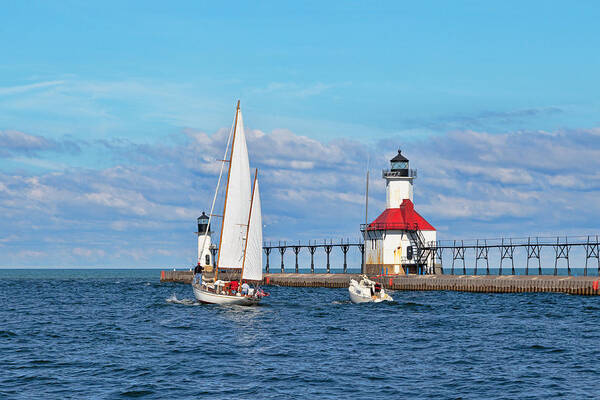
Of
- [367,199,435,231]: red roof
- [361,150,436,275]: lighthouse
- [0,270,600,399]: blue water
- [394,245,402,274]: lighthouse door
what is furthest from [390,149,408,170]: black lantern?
[0,270,600,399]: blue water

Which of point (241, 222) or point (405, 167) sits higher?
point (405, 167)

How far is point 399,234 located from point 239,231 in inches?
1670

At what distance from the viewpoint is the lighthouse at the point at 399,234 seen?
94.6 meters

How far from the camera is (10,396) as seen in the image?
2433 cm

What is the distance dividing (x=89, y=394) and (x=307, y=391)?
752 cm

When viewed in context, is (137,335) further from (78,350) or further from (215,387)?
(215,387)

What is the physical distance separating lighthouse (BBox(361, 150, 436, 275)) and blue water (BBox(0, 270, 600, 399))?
122 feet

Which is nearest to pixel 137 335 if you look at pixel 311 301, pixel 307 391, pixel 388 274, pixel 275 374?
pixel 275 374

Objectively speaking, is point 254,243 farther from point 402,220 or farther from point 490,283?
point 402,220

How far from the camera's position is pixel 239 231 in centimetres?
5625

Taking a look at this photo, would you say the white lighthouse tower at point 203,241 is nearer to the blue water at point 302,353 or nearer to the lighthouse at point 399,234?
the lighthouse at point 399,234

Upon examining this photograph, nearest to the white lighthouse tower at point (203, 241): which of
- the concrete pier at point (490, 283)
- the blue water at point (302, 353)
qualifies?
the concrete pier at point (490, 283)

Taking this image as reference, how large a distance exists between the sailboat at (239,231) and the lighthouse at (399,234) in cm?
4039

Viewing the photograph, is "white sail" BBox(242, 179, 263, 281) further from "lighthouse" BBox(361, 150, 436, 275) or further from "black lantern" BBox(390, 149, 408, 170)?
"black lantern" BBox(390, 149, 408, 170)
